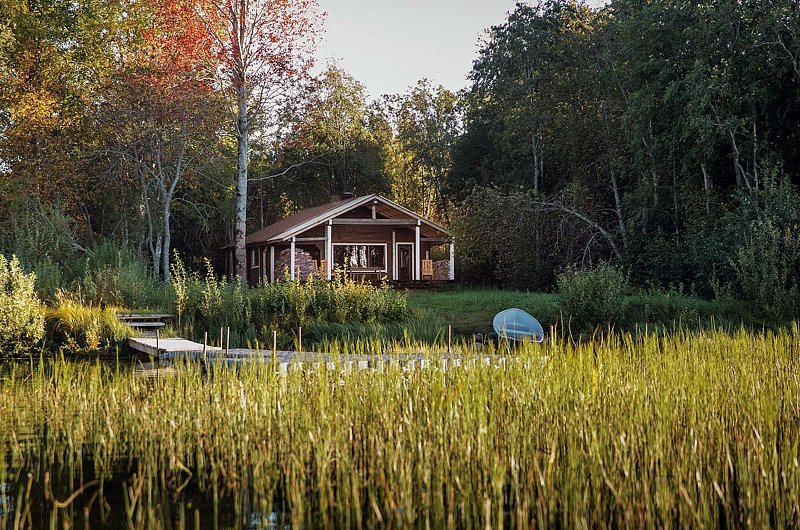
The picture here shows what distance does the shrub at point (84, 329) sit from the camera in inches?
474

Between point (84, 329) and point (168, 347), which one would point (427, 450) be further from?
point (84, 329)

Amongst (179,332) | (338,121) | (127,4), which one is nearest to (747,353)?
(179,332)

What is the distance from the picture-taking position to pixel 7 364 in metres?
10.9

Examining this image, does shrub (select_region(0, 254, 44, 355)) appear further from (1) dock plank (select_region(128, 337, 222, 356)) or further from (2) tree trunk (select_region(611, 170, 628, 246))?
(2) tree trunk (select_region(611, 170, 628, 246))

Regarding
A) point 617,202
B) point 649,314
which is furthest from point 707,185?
point 649,314

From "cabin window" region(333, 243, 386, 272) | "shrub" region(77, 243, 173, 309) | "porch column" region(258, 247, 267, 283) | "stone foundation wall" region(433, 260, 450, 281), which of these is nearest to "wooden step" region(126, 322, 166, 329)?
"shrub" region(77, 243, 173, 309)

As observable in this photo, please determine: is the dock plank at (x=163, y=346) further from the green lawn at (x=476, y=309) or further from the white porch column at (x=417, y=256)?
the white porch column at (x=417, y=256)

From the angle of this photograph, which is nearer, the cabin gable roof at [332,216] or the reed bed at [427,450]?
the reed bed at [427,450]

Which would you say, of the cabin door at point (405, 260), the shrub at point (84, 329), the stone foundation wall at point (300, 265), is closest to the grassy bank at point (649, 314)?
the shrub at point (84, 329)

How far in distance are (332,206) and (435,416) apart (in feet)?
79.8

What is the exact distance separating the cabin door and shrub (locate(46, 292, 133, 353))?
18642mm

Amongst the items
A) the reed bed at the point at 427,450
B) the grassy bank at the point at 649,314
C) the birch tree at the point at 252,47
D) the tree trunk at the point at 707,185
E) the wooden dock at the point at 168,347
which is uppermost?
the birch tree at the point at 252,47

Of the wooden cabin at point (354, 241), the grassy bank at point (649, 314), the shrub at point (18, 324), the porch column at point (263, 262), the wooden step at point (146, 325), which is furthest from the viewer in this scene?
the porch column at point (263, 262)

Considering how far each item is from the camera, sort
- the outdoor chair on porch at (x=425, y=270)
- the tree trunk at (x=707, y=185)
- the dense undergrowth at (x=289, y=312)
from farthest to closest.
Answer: the outdoor chair on porch at (x=425, y=270)
the tree trunk at (x=707, y=185)
the dense undergrowth at (x=289, y=312)
